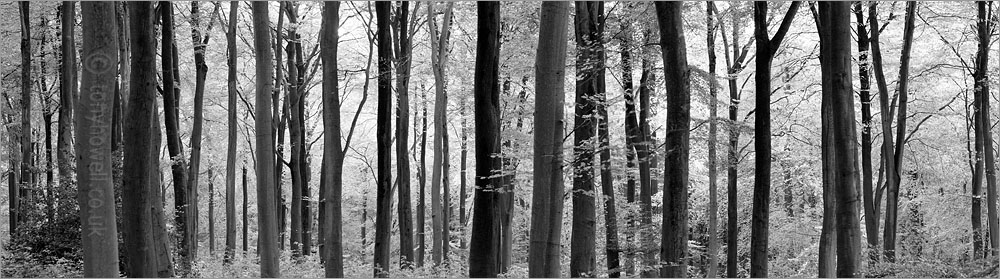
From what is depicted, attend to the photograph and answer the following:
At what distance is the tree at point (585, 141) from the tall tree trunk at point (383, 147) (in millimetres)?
2897

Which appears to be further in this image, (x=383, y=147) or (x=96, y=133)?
(x=383, y=147)

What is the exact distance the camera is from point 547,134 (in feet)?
28.0

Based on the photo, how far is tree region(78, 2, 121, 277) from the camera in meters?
6.79

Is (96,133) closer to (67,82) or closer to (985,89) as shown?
(67,82)

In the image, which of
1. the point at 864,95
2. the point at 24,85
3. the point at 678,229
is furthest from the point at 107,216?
the point at 864,95

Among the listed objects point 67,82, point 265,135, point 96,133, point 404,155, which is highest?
point 67,82

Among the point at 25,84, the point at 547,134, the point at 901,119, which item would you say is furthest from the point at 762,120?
the point at 25,84

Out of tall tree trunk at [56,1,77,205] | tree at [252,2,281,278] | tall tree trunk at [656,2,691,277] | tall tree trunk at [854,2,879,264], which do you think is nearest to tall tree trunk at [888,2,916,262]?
tall tree trunk at [854,2,879,264]

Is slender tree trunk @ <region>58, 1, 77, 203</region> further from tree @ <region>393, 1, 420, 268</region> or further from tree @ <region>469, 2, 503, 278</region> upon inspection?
tree @ <region>469, 2, 503, 278</region>

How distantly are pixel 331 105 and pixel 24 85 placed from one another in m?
9.55

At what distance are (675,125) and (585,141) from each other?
68.4 inches

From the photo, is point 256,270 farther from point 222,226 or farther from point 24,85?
point 222,226

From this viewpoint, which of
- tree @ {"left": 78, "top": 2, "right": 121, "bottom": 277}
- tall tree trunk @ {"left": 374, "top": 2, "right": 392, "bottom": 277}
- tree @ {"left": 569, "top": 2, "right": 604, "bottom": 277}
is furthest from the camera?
tall tree trunk @ {"left": 374, "top": 2, "right": 392, "bottom": 277}

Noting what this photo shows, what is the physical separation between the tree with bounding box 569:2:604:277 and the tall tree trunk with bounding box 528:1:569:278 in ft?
5.41
